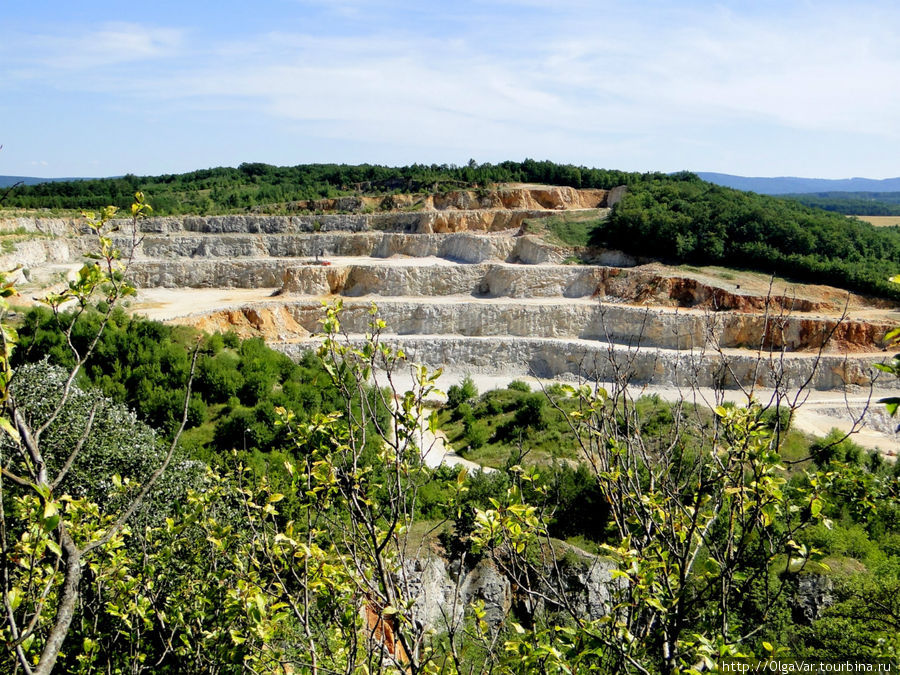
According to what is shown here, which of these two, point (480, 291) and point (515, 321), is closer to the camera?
point (515, 321)

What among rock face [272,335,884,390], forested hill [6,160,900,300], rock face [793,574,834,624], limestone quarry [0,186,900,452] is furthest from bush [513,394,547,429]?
rock face [793,574,834,624]

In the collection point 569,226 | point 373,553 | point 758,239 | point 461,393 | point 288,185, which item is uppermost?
point 288,185

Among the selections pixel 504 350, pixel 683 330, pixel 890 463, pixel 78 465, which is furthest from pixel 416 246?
pixel 78 465

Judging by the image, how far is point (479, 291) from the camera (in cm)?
4175

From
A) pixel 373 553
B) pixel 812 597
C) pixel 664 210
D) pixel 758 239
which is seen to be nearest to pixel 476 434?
pixel 812 597

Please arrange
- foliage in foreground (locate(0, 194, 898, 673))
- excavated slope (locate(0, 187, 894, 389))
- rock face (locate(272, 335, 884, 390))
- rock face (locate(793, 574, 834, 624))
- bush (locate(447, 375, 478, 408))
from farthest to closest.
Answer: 1. excavated slope (locate(0, 187, 894, 389))
2. bush (locate(447, 375, 478, 408))
3. rock face (locate(272, 335, 884, 390))
4. rock face (locate(793, 574, 834, 624))
5. foliage in foreground (locate(0, 194, 898, 673))

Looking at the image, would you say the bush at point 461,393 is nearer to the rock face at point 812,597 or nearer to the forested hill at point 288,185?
the rock face at point 812,597

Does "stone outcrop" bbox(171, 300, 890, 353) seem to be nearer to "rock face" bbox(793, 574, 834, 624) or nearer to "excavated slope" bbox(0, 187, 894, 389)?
"excavated slope" bbox(0, 187, 894, 389)

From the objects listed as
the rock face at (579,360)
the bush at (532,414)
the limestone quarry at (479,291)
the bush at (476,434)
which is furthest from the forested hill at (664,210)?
the bush at (476,434)

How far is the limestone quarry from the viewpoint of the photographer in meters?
31.0

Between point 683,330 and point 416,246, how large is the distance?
23.3m

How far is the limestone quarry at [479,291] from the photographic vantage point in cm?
3098

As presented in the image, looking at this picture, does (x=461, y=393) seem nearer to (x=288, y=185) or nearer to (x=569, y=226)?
(x=569, y=226)

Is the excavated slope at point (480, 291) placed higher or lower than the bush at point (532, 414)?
higher
